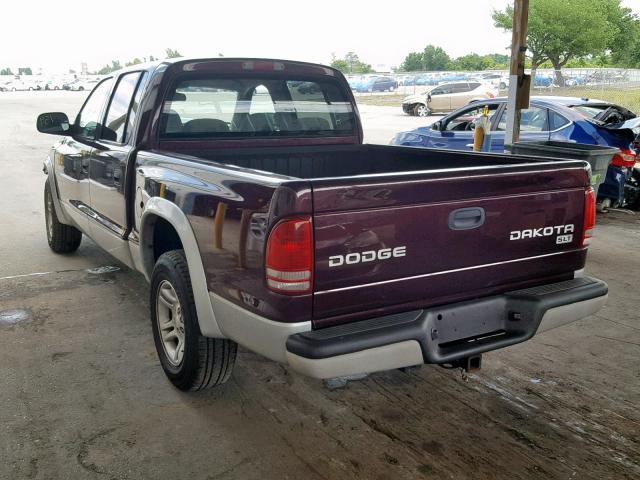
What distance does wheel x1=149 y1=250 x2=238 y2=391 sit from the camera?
3.40m

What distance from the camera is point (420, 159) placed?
4.45 meters

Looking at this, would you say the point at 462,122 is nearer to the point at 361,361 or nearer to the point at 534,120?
the point at 534,120

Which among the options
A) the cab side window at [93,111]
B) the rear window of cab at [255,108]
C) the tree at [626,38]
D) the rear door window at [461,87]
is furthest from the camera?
the tree at [626,38]

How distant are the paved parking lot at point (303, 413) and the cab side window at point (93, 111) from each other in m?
1.45

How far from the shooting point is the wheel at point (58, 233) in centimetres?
637

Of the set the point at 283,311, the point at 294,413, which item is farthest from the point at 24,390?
the point at 283,311

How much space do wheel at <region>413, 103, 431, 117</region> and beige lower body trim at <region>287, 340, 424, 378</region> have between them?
85.9ft

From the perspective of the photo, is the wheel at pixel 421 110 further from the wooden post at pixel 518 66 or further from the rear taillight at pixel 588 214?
the rear taillight at pixel 588 214

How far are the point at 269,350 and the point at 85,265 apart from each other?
3.99 metres

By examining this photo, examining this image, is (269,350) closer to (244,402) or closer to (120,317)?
(244,402)

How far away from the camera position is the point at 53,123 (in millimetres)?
A: 5414

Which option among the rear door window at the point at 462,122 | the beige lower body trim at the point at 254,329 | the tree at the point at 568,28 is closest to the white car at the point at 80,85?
the tree at the point at 568,28

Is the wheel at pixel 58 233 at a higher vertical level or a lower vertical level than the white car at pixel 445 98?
lower

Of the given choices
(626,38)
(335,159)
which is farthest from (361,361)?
(626,38)
